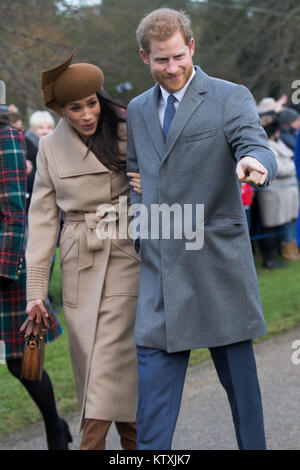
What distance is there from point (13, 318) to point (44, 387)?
41cm

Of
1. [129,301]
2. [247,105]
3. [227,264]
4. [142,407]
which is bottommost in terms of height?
[142,407]

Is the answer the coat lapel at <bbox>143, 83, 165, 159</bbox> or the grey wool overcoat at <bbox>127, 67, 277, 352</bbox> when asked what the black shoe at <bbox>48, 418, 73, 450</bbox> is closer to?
the grey wool overcoat at <bbox>127, 67, 277, 352</bbox>

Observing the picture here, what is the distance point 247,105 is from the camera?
2.98 metres

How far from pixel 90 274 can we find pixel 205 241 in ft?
2.41

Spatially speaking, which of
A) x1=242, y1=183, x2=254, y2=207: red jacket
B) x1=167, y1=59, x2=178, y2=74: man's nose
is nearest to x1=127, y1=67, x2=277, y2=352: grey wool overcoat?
x1=167, y1=59, x2=178, y2=74: man's nose

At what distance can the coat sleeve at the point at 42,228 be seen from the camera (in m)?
3.62

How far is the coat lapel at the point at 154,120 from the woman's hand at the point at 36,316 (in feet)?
3.27

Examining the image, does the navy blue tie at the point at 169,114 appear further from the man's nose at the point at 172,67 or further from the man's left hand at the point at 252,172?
the man's left hand at the point at 252,172

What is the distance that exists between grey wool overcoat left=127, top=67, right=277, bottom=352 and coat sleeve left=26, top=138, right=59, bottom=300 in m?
0.70

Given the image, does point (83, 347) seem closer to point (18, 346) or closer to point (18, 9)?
point (18, 346)

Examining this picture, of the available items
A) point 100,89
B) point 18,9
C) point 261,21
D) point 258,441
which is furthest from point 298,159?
point 261,21

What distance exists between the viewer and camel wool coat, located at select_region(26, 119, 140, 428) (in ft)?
11.5

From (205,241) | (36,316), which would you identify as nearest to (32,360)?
(36,316)

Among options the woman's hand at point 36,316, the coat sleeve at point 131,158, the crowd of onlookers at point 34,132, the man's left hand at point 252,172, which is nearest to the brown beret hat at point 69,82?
the coat sleeve at point 131,158
